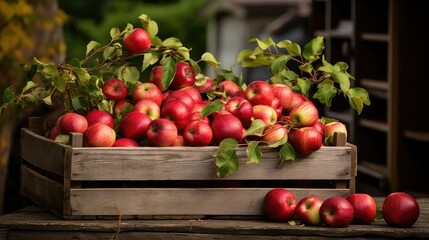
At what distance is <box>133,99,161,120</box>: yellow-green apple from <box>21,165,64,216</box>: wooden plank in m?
0.29

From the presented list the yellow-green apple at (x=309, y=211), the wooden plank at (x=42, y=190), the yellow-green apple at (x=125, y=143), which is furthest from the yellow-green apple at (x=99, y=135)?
the yellow-green apple at (x=309, y=211)

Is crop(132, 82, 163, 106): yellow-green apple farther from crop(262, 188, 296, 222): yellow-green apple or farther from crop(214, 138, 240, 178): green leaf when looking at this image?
crop(262, 188, 296, 222): yellow-green apple

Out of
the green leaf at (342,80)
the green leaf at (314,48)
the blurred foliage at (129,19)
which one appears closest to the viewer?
the green leaf at (342,80)

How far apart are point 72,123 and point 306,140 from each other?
0.57m

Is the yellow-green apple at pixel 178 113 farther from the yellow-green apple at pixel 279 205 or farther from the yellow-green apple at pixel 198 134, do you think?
the yellow-green apple at pixel 279 205

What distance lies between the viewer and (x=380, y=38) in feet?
23.2

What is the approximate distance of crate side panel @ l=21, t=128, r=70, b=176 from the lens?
2.51m

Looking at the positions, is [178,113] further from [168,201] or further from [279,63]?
[279,63]

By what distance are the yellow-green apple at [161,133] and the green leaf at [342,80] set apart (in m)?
0.47

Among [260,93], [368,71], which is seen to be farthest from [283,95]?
[368,71]

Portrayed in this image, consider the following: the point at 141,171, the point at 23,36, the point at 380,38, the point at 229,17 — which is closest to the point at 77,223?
the point at 141,171

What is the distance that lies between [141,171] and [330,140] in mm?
493

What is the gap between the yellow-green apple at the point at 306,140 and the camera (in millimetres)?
2528

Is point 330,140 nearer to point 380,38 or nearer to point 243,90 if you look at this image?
point 243,90
